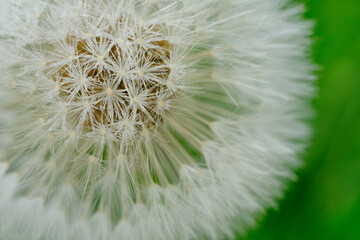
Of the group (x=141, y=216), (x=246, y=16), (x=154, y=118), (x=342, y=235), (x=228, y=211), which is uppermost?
(x=246, y=16)

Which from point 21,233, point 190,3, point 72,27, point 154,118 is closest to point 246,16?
point 190,3

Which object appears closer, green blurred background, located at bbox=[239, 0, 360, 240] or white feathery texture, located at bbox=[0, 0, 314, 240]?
white feathery texture, located at bbox=[0, 0, 314, 240]

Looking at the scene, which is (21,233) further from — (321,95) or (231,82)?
(321,95)

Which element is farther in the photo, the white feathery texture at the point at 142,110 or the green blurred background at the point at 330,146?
the green blurred background at the point at 330,146
